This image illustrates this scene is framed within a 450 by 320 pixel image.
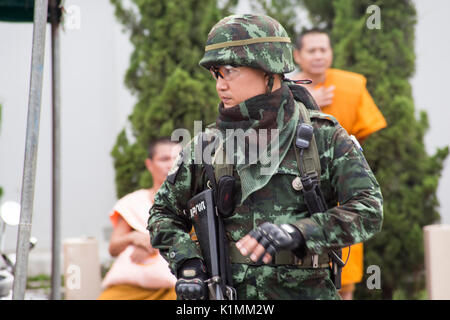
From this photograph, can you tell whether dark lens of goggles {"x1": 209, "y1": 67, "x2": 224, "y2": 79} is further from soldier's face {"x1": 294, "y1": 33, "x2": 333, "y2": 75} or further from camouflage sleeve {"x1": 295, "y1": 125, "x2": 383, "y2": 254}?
soldier's face {"x1": 294, "y1": 33, "x2": 333, "y2": 75}

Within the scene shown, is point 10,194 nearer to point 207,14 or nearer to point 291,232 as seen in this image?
point 207,14

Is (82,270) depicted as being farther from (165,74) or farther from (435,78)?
(435,78)

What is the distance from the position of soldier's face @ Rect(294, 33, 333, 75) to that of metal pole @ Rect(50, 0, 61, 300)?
1.72 m

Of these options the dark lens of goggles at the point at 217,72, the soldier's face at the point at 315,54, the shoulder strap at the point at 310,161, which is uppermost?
the soldier's face at the point at 315,54

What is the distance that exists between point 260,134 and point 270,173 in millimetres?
134

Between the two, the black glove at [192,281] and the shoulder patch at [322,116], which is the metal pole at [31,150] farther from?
the shoulder patch at [322,116]

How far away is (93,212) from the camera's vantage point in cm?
735

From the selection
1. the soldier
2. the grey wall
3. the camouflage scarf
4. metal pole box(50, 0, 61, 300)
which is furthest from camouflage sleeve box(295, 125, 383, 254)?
the grey wall

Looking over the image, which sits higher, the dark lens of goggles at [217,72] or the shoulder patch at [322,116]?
the dark lens of goggles at [217,72]

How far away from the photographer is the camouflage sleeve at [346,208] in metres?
1.91

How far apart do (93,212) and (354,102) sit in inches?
152

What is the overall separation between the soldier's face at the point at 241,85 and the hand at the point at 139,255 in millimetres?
2002

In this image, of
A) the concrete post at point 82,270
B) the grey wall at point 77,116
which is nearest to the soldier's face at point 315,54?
the concrete post at point 82,270
